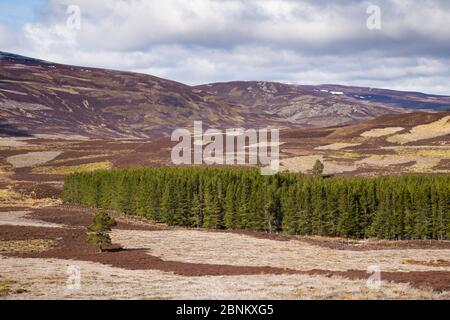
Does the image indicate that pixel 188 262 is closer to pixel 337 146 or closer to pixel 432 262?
pixel 432 262

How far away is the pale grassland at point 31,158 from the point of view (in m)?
175

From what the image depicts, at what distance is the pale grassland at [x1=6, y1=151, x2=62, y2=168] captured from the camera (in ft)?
574

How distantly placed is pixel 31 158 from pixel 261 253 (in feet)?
443

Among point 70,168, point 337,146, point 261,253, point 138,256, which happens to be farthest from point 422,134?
point 138,256

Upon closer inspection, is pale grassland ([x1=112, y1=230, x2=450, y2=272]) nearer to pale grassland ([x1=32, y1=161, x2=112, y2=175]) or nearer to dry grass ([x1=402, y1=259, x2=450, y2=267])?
dry grass ([x1=402, y1=259, x2=450, y2=267])

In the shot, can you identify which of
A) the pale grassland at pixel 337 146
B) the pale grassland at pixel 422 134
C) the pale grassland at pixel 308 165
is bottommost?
the pale grassland at pixel 308 165

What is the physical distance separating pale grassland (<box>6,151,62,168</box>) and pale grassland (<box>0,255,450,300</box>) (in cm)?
13157

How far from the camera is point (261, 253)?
65.9m

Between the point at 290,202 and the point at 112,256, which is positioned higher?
the point at 290,202

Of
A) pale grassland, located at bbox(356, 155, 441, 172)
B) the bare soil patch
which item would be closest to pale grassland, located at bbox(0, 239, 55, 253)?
the bare soil patch

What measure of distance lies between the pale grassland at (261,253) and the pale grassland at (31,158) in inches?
4007

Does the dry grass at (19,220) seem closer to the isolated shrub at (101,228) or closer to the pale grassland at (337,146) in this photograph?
the isolated shrub at (101,228)

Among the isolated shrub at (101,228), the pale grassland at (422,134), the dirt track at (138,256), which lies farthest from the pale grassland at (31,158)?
the isolated shrub at (101,228)
